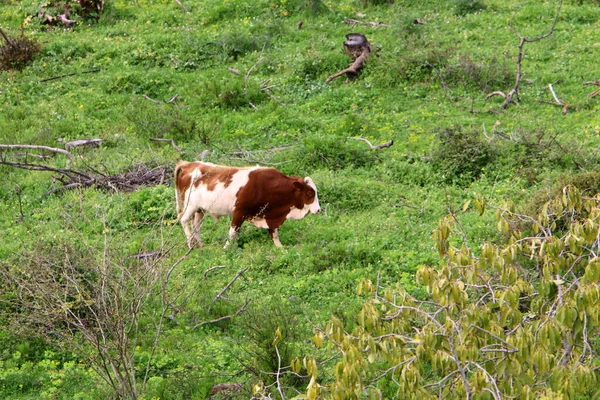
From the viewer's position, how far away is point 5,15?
85.8 ft

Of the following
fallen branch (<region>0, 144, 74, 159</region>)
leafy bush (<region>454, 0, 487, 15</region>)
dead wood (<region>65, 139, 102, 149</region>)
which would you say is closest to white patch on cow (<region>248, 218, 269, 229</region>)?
fallen branch (<region>0, 144, 74, 159</region>)

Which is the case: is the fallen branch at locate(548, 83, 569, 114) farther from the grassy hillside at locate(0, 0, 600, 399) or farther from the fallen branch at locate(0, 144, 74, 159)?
the fallen branch at locate(0, 144, 74, 159)

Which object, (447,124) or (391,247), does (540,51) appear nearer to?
(447,124)

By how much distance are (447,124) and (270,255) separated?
20.9ft

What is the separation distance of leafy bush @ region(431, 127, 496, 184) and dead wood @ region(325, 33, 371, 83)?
4970 millimetres

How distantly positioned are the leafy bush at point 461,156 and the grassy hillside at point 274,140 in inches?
1.6

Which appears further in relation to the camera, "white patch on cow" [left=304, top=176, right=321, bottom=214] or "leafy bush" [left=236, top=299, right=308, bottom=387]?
"white patch on cow" [left=304, top=176, right=321, bottom=214]

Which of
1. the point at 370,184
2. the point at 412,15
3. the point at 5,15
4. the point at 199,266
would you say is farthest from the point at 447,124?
the point at 5,15

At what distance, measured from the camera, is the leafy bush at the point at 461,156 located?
15.2 metres

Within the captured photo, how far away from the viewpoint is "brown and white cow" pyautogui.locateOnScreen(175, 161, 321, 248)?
1326cm

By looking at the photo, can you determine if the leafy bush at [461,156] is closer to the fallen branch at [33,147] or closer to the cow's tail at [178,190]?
the cow's tail at [178,190]

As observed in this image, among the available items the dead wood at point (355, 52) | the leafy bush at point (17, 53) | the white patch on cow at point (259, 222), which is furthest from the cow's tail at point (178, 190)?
the leafy bush at point (17, 53)

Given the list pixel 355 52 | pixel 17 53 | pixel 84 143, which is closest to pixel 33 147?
pixel 84 143

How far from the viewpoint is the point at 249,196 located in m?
13.2
